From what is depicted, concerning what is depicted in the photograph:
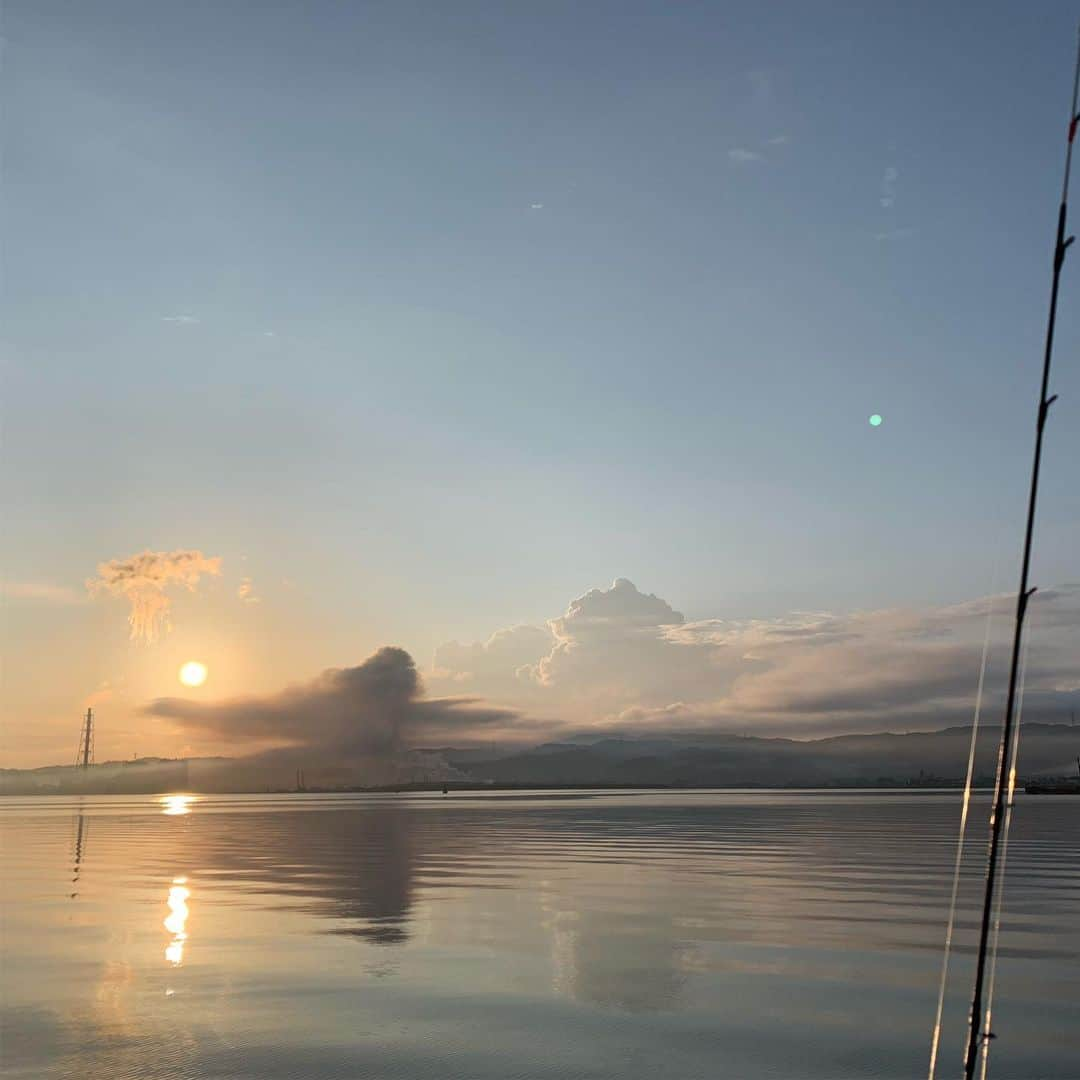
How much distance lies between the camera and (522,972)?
22500mm

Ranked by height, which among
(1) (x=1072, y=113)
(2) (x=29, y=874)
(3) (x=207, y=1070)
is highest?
(1) (x=1072, y=113)

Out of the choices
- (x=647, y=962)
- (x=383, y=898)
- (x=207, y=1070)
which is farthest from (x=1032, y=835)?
(x=207, y=1070)

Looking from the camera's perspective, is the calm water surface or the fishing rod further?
the calm water surface

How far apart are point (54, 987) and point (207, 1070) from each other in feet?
26.1

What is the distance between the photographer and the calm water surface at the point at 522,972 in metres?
16.3

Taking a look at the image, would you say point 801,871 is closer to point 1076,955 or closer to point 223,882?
point 1076,955

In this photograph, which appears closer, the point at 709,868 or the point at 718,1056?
the point at 718,1056

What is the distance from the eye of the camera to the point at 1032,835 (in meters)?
71.3

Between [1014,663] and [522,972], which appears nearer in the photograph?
[1014,663]

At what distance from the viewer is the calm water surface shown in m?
16.3

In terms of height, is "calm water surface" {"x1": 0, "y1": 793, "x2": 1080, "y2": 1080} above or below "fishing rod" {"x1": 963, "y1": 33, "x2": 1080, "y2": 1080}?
below

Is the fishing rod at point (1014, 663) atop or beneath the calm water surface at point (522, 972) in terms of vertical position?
atop

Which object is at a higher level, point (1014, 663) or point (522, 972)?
point (1014, 663)

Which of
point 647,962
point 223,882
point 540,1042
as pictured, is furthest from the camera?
point 223,882
